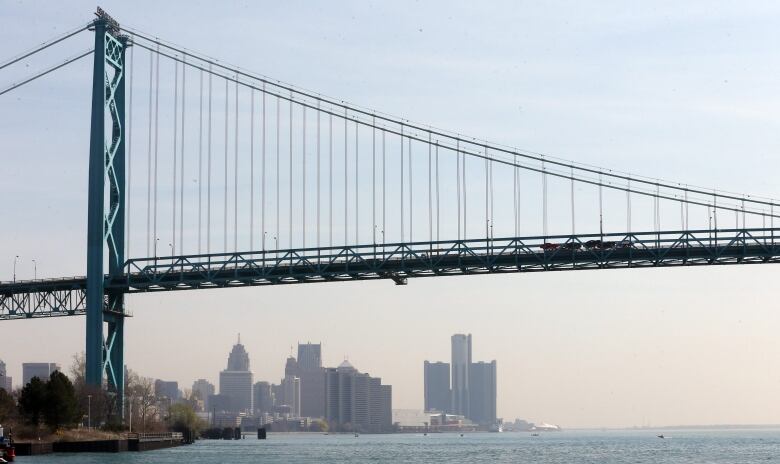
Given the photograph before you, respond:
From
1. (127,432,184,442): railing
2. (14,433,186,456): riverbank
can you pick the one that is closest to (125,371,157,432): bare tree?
(127,432,184,442): railing

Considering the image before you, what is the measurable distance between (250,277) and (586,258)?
24.2m

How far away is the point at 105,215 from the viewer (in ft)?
322

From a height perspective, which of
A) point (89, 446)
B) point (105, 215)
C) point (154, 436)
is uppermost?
point (105, 215)

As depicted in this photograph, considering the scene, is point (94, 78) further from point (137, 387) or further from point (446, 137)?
point (137, 387)

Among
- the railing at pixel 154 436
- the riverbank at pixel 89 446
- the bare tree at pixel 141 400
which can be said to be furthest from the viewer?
the bare tree at pixel 141 400

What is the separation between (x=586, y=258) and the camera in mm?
93688

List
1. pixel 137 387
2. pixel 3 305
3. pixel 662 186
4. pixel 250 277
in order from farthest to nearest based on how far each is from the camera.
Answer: pixel 137 387
pixel 3 305
pixel 250 277
pixel 662 186

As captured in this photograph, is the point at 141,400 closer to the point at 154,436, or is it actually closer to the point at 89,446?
the point at 154,436

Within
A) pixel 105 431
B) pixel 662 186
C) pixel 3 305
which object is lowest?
pixel 105 431

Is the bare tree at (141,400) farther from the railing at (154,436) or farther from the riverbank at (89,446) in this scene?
the riverbank at (89,446)

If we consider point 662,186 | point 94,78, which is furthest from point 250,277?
point 662,186

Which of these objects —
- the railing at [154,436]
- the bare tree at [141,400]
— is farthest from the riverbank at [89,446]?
the bare tree at [141,400]

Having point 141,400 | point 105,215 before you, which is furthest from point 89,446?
point 141,400

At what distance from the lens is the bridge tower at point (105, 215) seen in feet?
321
